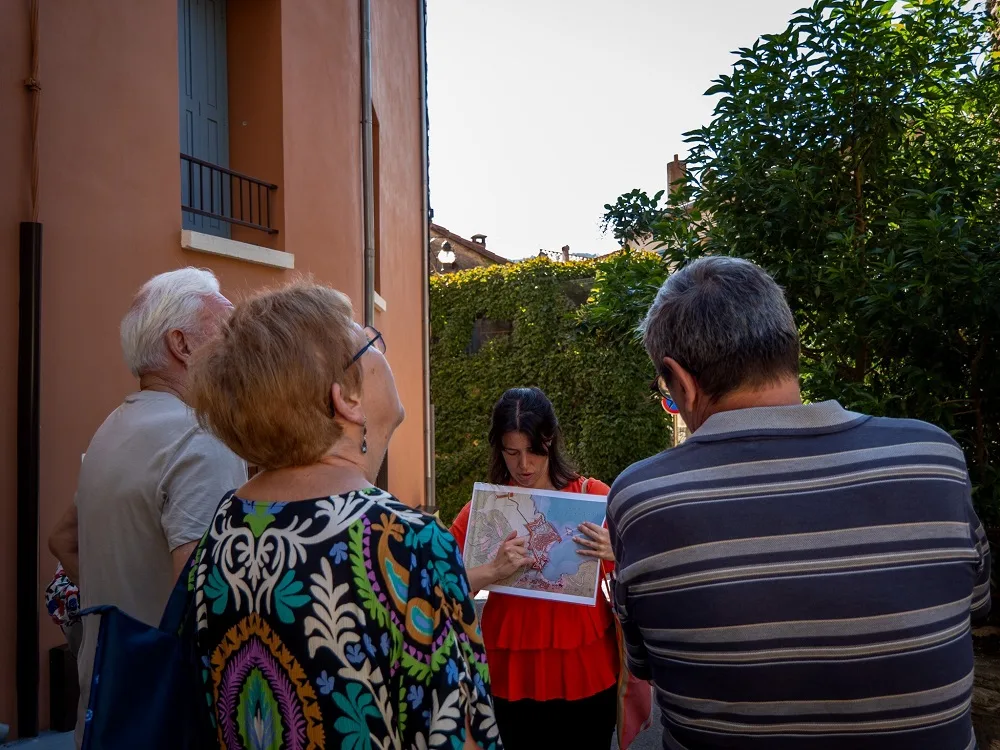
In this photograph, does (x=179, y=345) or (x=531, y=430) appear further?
(x=531, y=430)

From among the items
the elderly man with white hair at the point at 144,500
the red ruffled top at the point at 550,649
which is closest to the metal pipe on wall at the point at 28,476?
the elderly man with white hair at the point at 144,500

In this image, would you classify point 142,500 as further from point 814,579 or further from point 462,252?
point 462,252

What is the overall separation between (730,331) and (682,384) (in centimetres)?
14

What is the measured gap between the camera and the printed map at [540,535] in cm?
266

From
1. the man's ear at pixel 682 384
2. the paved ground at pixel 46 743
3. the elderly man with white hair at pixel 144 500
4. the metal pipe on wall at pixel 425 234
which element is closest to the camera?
the man's ear at pixel 682 384

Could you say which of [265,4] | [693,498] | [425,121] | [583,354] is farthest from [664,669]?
[583,354]

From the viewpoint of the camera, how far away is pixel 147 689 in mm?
1483

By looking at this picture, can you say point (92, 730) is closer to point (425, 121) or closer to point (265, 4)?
point (265, 4)

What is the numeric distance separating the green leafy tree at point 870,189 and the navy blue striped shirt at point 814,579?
8.07 ft

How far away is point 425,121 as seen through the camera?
38.9ft

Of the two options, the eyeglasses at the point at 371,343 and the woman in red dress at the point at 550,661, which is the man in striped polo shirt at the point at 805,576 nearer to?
the eyeglasses at the point at 371,343

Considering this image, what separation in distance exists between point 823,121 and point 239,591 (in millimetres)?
3906

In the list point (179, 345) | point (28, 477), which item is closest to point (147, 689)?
point (179, 345)

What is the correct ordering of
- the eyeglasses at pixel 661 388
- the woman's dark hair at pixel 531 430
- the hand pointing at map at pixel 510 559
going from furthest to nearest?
1. the woman's dark hair at pixel 531 430
2. the hand pointing at map at pixel 510 559
3. the eyeglasses at pixel 661 388
